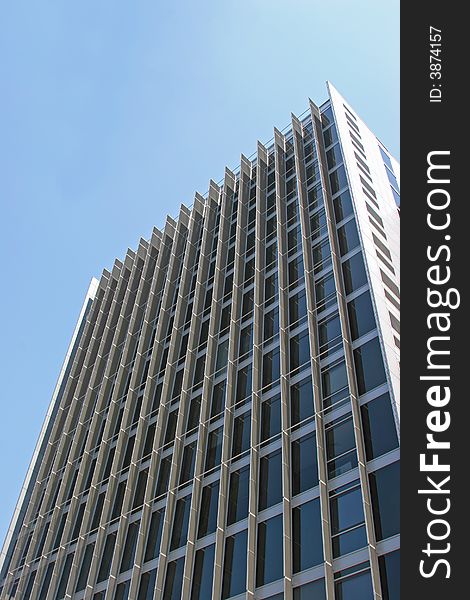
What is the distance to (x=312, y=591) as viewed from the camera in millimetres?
23922

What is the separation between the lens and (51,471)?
150 ft

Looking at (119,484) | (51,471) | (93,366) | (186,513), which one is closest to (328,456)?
(186,513)

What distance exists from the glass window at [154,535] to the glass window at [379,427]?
11.9 metres

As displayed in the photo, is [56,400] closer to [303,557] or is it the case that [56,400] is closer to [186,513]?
[186,513]

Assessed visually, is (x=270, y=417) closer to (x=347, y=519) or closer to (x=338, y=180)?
(x=347, y=519)

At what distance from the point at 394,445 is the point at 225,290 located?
808 inches

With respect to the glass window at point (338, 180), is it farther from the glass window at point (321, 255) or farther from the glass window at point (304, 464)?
the glass window at point (304, 464)

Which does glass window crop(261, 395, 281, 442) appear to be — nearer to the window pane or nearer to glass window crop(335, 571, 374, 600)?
the window pane

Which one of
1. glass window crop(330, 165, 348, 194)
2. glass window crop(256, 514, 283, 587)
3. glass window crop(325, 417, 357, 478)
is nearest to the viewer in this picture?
glass window crop(256, 514, 283, 587)

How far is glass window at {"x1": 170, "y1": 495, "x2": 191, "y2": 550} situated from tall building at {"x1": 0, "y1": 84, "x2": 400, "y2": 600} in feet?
0.26

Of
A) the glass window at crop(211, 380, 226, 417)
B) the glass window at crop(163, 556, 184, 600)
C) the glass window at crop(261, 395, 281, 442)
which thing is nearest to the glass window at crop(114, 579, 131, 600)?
the glass window at crop(163, 556, 184, 600)

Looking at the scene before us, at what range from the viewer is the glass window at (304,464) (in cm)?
2736

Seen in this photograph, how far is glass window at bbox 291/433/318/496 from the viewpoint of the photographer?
27.4m

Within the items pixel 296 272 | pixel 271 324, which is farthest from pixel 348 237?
pixel 271 324
